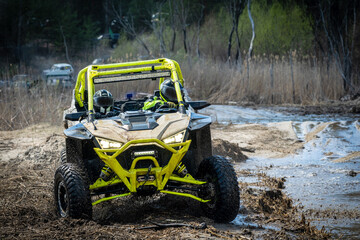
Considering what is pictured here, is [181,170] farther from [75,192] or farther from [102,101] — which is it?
[102,101]

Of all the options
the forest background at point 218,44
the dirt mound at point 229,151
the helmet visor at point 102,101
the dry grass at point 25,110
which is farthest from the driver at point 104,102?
the forest background at point 218,44

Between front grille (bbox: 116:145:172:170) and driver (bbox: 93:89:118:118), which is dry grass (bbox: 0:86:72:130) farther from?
front grille (bbox: 116:145:172:170)

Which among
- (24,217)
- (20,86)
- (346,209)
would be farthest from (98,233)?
(20,86)

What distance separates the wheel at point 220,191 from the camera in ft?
17.5

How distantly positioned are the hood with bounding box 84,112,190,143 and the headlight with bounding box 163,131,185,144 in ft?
0.10

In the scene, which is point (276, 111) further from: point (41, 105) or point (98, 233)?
point (98, 233)

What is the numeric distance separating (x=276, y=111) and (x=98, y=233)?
42.4 feet

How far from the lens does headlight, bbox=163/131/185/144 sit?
213 inches

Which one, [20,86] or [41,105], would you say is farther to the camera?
[20,86]

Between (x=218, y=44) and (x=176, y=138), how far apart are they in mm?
25713

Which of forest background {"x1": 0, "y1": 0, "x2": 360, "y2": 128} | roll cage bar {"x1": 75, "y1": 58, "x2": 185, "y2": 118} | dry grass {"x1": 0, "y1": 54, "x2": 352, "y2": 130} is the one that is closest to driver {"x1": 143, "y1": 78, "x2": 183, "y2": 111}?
roll cage bar {"x1": 75, "y1": 58, "x2": 185, "y2": 118}

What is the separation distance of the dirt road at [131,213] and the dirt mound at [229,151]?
0.06 feet

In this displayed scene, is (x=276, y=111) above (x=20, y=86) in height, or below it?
below

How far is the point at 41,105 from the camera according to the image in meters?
14.0
